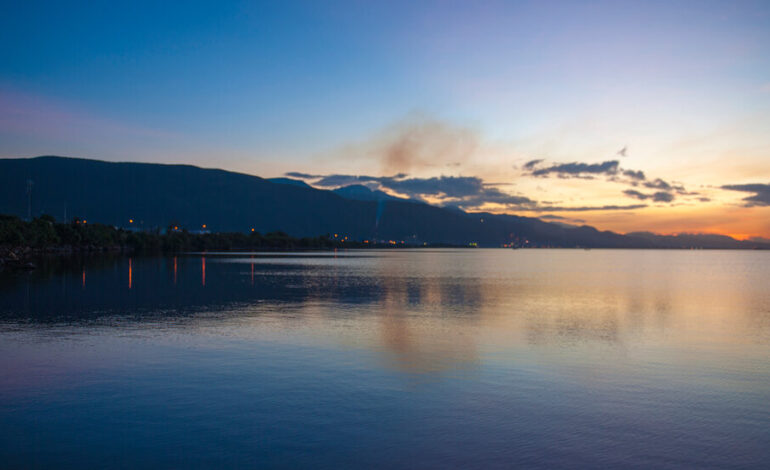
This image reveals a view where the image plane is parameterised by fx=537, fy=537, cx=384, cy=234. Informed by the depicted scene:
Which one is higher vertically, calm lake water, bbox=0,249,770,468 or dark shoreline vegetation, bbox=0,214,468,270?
dark shoreline vegetation, bbox=0,214,468,270

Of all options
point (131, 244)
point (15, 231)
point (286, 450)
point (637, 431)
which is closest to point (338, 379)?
point (286, 450)

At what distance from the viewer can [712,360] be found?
60.3 ft

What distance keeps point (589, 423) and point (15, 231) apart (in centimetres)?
10269

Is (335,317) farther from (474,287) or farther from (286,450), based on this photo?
(474,287)

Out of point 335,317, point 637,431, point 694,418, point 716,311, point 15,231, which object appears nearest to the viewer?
point 637,431

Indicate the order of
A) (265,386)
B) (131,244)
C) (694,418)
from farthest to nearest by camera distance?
(131,244), (265,386), (694,418)

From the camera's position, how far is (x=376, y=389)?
1389 cm

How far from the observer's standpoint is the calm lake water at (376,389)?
9.97m

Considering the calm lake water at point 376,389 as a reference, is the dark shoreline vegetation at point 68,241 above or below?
above

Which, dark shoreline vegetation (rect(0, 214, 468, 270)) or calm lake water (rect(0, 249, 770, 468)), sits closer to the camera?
calm lake water (rect(0, 249, 770, 468))

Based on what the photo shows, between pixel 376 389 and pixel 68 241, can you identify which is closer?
pixel 376 389

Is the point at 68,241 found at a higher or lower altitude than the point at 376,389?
higher

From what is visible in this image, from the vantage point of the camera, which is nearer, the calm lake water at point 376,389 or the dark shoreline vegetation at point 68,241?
the calm lake water at point 376,389

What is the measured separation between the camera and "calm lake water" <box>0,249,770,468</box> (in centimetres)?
997
